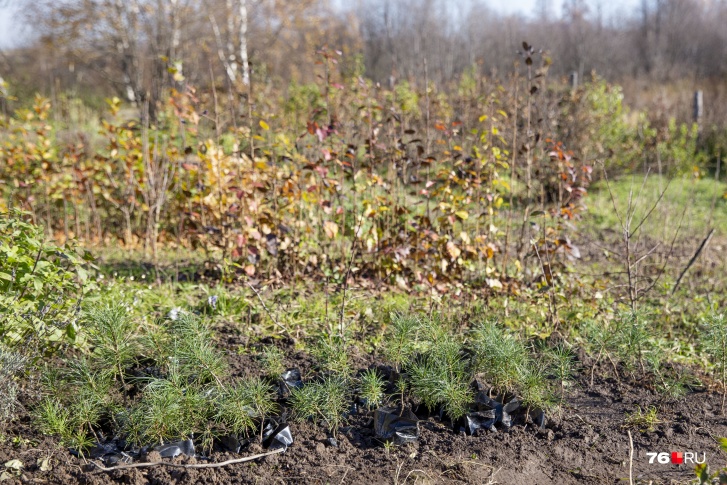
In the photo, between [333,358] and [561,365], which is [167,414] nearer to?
[333,358]

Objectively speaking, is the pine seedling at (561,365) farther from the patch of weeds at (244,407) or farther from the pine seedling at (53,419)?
the pine seedling at (53,419)

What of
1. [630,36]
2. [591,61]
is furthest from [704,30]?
[591,61]

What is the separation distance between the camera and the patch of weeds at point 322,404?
252 centimetres

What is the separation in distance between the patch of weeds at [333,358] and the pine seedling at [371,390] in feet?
Result: 0.36

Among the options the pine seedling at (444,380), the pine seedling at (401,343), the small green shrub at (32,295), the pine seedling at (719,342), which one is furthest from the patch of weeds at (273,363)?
the pine seedling at (719,342)

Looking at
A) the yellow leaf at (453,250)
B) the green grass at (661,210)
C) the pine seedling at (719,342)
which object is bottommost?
the green grass at (661,210)

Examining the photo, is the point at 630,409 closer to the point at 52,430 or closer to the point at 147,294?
the point at 52,430

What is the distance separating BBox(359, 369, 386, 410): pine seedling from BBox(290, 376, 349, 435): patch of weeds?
0.34ft

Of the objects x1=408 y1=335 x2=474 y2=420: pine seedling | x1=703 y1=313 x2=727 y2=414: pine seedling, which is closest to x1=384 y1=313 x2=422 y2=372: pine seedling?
x1=408 y1=335 x2=474 y2=420: pine seedling

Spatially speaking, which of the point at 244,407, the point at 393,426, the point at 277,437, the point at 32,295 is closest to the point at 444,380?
the point at 393,426

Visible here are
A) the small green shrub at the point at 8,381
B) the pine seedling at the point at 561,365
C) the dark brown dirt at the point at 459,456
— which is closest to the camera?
the dark brown dirt at the point at 459,456

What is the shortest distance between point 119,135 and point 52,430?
3241 millimetres

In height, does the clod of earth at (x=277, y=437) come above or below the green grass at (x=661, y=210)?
above

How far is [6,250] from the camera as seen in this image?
2496 mm
